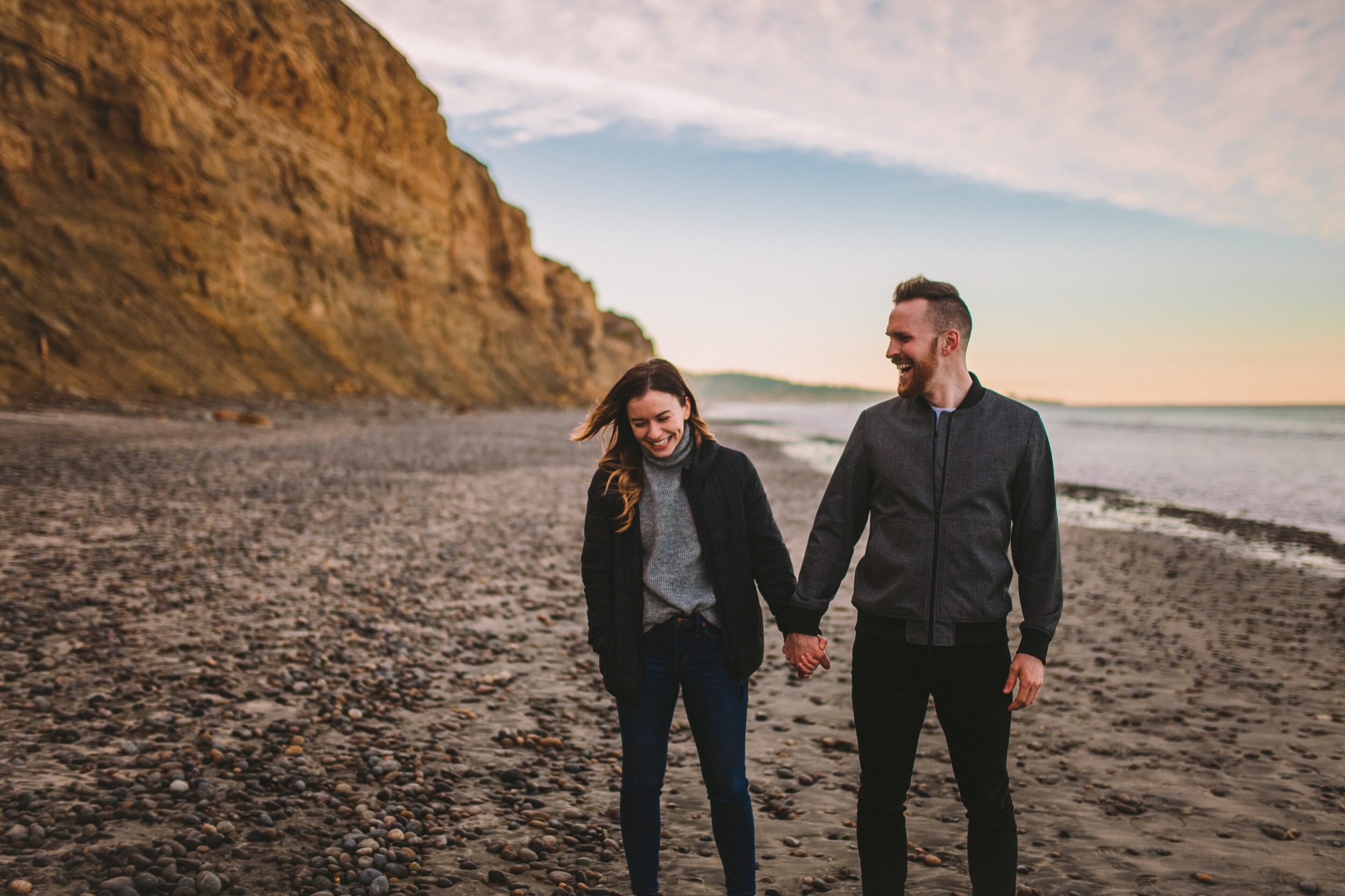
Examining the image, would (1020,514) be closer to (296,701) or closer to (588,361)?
(296,701)

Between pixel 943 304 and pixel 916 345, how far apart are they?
20 cm

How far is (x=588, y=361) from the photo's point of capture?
9925cm

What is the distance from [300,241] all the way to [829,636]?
1797 inches

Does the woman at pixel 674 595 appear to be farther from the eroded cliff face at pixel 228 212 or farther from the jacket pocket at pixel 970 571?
the eroded cliff face at pixel 228 212

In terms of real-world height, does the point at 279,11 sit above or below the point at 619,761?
above

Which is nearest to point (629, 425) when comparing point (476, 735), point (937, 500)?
point (937, 500)

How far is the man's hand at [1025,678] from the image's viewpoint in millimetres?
3121

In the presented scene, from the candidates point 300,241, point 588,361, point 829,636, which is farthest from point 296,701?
point 588,361

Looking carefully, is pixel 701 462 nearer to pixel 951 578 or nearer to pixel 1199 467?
pixel 951 578

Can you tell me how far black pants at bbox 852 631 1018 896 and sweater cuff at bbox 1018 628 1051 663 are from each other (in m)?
0.08

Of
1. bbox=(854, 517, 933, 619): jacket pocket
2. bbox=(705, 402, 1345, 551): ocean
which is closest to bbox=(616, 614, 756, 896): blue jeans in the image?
bbox=(854, 517, 933, 619): jacket pocket

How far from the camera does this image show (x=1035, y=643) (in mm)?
3184

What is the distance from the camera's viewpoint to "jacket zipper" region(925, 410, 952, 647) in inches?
124

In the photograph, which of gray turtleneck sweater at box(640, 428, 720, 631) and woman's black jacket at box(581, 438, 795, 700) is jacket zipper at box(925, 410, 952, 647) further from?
gray turtleneck sweater at box(640, 428, 720, 631)
